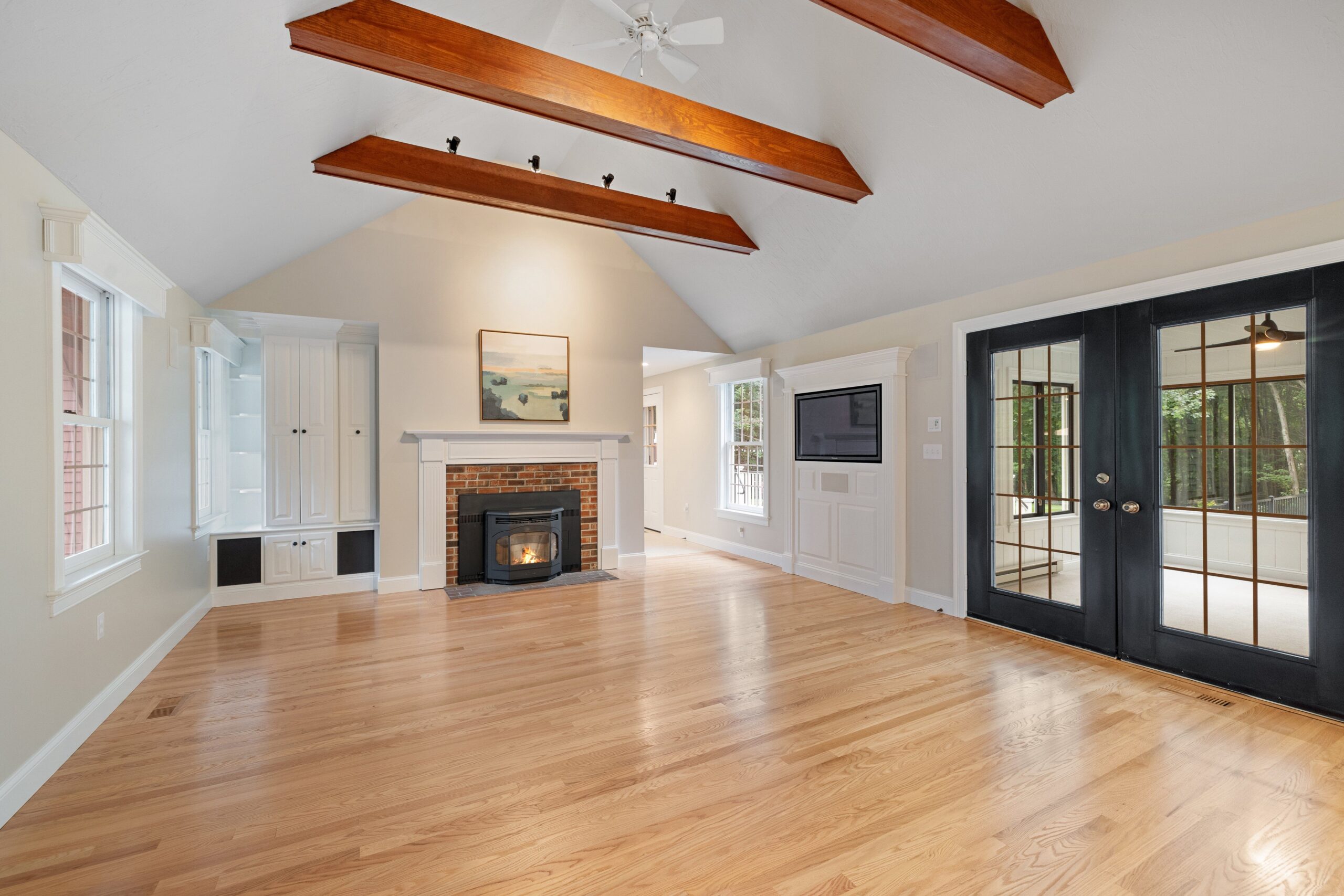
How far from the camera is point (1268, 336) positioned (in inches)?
120

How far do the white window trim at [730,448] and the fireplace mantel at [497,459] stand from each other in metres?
1.52

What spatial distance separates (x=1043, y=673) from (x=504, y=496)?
14.3ft

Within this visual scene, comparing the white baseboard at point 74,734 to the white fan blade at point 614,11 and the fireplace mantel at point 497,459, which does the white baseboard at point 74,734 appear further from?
the white fan blade at point 614,11

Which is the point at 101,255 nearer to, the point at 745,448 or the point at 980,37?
the point at 980,37

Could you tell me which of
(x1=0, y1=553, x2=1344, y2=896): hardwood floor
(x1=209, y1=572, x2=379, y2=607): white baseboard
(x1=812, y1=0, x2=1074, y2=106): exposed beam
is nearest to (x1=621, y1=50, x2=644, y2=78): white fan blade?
(x1=812, y1=0, x2=1074, y2=106): exposed beam

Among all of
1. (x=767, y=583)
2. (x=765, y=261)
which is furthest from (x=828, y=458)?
(x=765, y=261)

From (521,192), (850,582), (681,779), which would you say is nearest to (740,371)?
(850,582)

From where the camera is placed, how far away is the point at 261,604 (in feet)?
16.5

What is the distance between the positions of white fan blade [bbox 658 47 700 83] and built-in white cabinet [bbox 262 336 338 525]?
12.6ft

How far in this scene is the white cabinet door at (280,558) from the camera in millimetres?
5121

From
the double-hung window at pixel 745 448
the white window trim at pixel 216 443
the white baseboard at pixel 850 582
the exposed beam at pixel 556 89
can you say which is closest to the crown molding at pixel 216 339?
the white window trim at pixel 216 443

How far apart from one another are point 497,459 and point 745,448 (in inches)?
113

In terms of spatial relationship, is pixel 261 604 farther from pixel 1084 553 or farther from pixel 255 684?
pixel 1084 553

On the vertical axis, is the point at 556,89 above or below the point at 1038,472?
above
